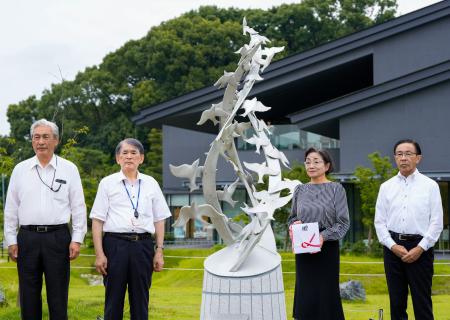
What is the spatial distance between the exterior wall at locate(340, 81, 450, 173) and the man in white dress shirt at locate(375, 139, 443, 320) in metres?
17.0

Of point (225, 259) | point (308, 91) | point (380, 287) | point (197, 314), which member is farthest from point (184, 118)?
point (225, 259)

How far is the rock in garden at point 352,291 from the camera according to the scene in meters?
12.5

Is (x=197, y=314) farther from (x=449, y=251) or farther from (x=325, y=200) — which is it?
(x=449, y=251)

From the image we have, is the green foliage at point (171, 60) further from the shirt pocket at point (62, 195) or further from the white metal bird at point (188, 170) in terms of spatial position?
the shirt pocket at point (62, 195)

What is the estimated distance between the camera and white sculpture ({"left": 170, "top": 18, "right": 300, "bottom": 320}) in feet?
23.7

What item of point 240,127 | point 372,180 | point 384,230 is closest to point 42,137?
point 240,127

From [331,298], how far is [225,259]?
3.95 feet

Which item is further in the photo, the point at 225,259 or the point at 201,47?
the point at 201,47

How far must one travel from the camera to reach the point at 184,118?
88.3 ft

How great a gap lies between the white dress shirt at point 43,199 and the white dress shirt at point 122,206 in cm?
17

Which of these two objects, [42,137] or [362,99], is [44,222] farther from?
[362,99]

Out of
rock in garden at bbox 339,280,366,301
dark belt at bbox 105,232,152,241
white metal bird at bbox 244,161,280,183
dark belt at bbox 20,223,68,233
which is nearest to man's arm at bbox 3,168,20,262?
dark belt at bbox 20,223,68,233

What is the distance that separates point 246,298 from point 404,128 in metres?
17.7

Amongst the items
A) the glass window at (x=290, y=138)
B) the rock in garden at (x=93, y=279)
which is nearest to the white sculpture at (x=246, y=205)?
the rock in garden at (x=93, y=279)
